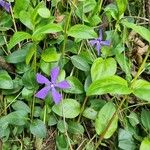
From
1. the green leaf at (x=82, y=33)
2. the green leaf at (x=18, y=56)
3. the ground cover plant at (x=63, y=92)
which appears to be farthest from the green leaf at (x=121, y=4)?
the green leaf at (x=18, y=56)

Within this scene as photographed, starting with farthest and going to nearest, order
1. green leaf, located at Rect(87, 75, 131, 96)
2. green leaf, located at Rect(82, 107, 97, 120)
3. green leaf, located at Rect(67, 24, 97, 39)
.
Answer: green leaf, located at Rect(82, 107, 97, 120) → green leaf, located at Rect(67, 24, 97, 39) → green leaf, located at Rect(87, 75, 131, 96)

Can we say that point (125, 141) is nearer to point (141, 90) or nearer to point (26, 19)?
point (141, 90)

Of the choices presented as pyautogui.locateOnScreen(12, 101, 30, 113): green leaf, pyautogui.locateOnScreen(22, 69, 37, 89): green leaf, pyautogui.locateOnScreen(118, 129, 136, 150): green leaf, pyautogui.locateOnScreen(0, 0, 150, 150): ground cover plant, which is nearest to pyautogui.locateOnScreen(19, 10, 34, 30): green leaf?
pyautogui.locateOnScreen(0, 0, 150, 150): ground cover plant

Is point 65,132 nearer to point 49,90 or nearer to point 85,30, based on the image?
point 49,90

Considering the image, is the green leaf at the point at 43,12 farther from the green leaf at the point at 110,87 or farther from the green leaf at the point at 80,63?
the green leaf at the point at 110,87

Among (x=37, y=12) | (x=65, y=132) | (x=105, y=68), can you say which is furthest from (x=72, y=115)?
(x=37, y=12)

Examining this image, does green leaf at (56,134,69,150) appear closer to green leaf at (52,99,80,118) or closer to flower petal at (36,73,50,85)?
green leaf at (52,99,80,118)
